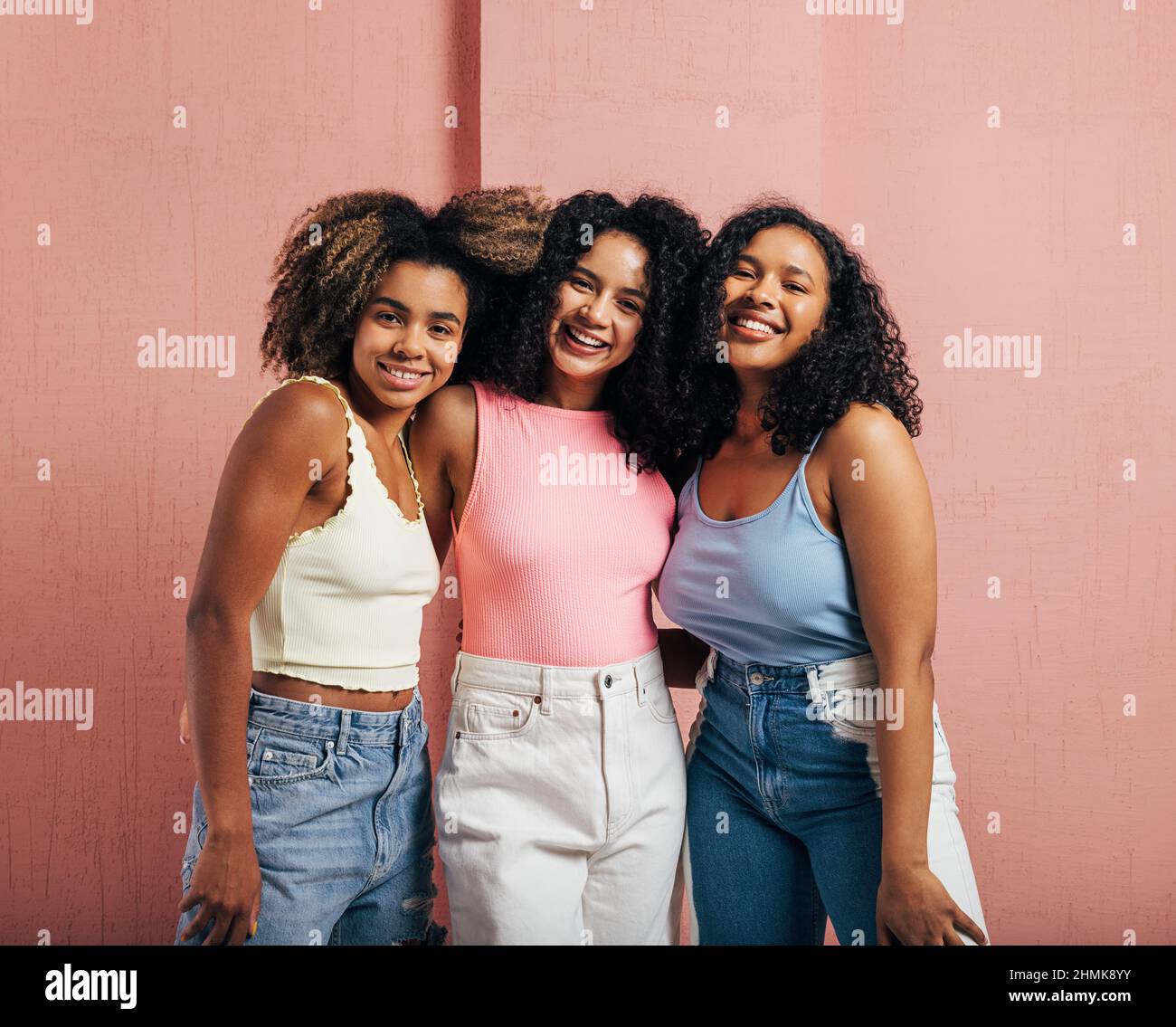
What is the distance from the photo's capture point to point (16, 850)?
2180mm

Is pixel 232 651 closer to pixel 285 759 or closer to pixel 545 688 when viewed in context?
pixel 285 759

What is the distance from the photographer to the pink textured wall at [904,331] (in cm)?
213

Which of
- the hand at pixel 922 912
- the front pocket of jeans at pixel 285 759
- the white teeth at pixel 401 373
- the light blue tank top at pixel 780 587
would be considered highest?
the white teeth at pixel 401 373

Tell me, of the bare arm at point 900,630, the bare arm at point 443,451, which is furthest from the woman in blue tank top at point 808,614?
the bare arm at point 443,451

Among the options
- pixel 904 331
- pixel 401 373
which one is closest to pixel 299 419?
pixel 401 373

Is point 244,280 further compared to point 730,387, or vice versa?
point 244,280

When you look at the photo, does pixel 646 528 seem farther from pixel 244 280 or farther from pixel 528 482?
pixel 244 280

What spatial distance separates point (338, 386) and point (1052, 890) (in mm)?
1915

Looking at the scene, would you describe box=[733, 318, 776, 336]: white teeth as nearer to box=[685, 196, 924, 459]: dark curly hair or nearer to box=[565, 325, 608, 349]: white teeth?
box=[685, 196, 924, 459]: dark curly hair

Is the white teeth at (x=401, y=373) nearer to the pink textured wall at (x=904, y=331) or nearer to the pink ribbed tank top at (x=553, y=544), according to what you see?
the pink ribbed tank top at (x=553, y=544)

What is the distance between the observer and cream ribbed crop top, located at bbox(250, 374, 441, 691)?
4.01ft

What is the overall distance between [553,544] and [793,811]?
49cm

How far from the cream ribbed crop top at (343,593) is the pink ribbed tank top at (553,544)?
16 centimetres
